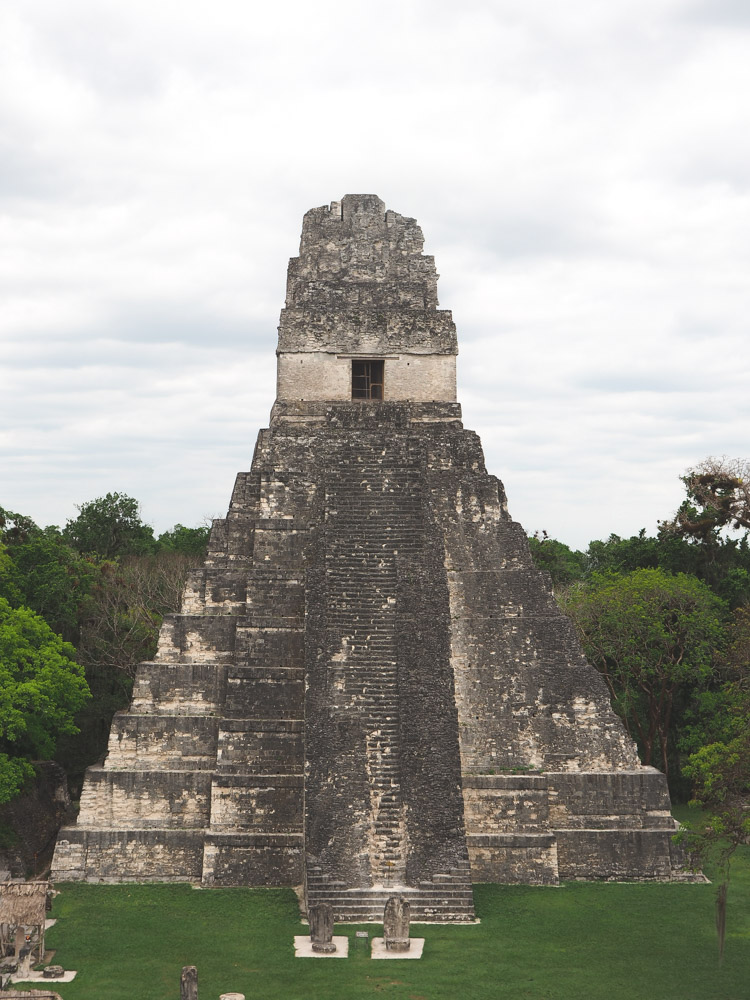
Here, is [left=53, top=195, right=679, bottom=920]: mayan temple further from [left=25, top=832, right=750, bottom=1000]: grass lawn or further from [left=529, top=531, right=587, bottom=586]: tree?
[left=529, top=531, right=587, bottom=586]: tree

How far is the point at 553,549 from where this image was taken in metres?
37.2

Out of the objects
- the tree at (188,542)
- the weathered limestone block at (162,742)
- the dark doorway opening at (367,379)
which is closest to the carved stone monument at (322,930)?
the weathered limestone block at (162,742)

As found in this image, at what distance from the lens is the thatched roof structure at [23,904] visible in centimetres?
1361

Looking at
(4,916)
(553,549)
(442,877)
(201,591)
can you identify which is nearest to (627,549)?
(553,549)

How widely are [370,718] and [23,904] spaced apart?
5.40m

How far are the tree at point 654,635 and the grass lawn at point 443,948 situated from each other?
28.3 ft

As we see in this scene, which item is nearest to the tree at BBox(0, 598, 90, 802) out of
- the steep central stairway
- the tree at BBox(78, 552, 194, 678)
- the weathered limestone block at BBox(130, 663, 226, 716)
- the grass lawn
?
the weathered limestone block at BBox(130, 663, 226, 716)

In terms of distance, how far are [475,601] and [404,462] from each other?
3.09m

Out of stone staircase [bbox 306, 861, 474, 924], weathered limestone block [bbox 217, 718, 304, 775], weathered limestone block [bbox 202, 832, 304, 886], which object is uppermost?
weathered limestone block [bbox 217, 718, 304, 775]

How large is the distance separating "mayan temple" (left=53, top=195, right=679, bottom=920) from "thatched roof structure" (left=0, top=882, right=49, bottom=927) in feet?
11.7

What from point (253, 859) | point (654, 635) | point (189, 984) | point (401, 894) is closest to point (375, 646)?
Answer: point (253, 859)

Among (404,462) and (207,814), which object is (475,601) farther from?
(207,814)

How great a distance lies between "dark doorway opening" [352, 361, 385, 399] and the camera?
2284cm

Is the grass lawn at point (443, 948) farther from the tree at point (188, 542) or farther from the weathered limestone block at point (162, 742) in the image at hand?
the tree at point (188, 542)
